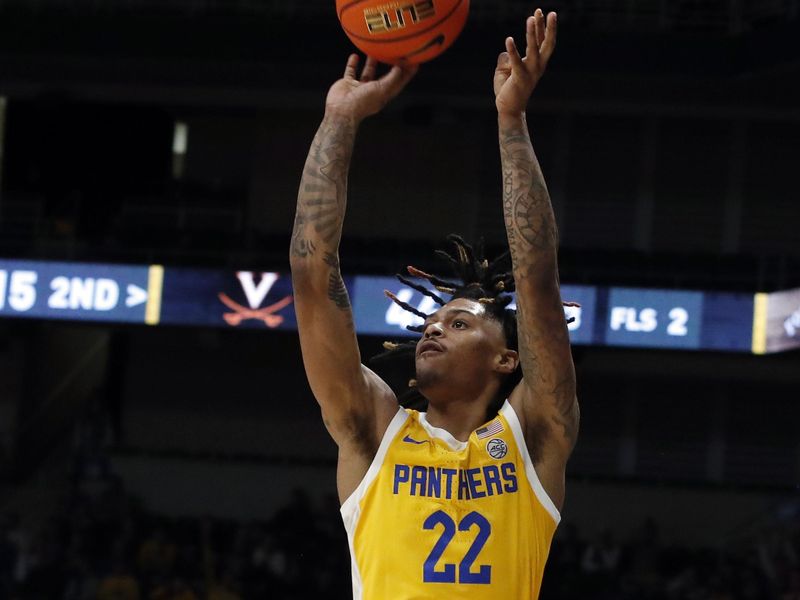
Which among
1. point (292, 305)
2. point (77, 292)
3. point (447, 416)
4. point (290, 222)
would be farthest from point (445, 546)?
point (290, 222)

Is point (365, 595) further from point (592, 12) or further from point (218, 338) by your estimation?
point (218, 338)

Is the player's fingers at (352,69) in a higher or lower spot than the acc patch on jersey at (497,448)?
higher

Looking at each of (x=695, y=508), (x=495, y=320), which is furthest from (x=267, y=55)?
(x=495, y=320)

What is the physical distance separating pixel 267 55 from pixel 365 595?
1444 centimetres

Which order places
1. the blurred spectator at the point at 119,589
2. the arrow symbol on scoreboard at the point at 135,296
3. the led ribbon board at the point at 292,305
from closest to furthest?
the blurred spectator at the point at 119,589 < the led ribbon board at the point at 292,305 < the arrow symbol on scoreboard at the point at 135,296

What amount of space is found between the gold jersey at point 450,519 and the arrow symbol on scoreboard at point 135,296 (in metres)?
12.5

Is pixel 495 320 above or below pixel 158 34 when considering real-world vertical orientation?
below

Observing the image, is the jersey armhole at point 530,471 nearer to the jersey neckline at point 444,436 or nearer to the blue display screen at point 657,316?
the jersey neckline at point 444,436

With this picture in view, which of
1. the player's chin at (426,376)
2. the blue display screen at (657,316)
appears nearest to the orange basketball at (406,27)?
the player's chin at (426,376)

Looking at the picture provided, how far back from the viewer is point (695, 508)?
19.0 metres

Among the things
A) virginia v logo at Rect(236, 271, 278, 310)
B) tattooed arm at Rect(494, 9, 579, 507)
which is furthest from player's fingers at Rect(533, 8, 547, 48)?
virginia v logo at Rect(236, 271, 278, 310)

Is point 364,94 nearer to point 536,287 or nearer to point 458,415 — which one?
point 536,287

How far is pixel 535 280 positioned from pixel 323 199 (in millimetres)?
656

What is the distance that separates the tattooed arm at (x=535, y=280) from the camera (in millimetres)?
4203
